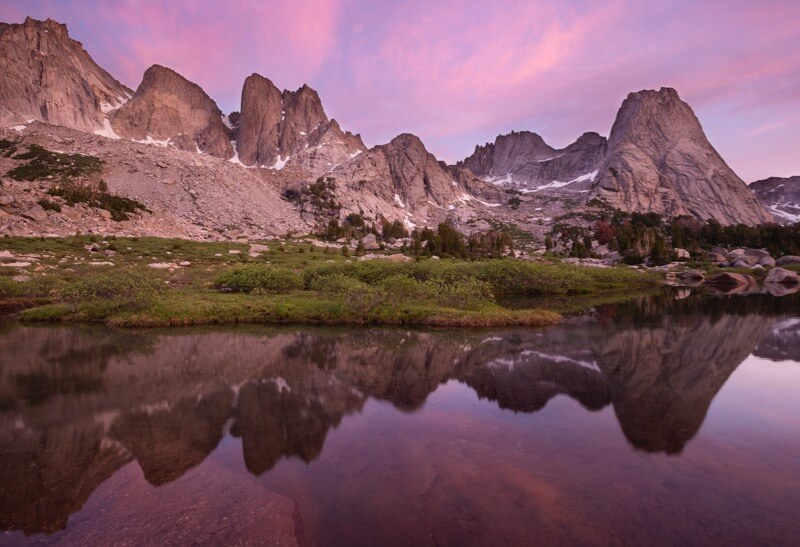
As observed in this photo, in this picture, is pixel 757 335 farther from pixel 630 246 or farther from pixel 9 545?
pixel 630 246

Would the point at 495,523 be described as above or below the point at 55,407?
above

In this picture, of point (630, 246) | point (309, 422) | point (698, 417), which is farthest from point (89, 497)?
point (630, 246)

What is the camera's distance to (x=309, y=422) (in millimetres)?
17250

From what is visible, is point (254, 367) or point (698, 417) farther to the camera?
point (254, 367)

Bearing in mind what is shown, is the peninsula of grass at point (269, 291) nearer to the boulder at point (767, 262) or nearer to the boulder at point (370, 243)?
the boulder at point (370, 243)

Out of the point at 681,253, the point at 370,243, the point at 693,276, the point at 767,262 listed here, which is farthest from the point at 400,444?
the point at 681,253

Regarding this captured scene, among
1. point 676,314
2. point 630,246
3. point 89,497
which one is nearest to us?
point 89,497

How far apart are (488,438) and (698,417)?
9.22 m

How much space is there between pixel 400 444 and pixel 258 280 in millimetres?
38537

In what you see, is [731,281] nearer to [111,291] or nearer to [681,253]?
[681,253]

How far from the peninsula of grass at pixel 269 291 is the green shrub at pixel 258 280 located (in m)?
0.12

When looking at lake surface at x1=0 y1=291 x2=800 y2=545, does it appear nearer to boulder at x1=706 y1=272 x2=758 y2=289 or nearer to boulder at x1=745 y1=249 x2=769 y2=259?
boulder at x1=706 y1=272 x2=758 y2=289

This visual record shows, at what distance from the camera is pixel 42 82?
174 m

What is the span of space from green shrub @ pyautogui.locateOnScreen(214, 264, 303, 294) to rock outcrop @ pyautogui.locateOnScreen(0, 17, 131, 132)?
562 feet
